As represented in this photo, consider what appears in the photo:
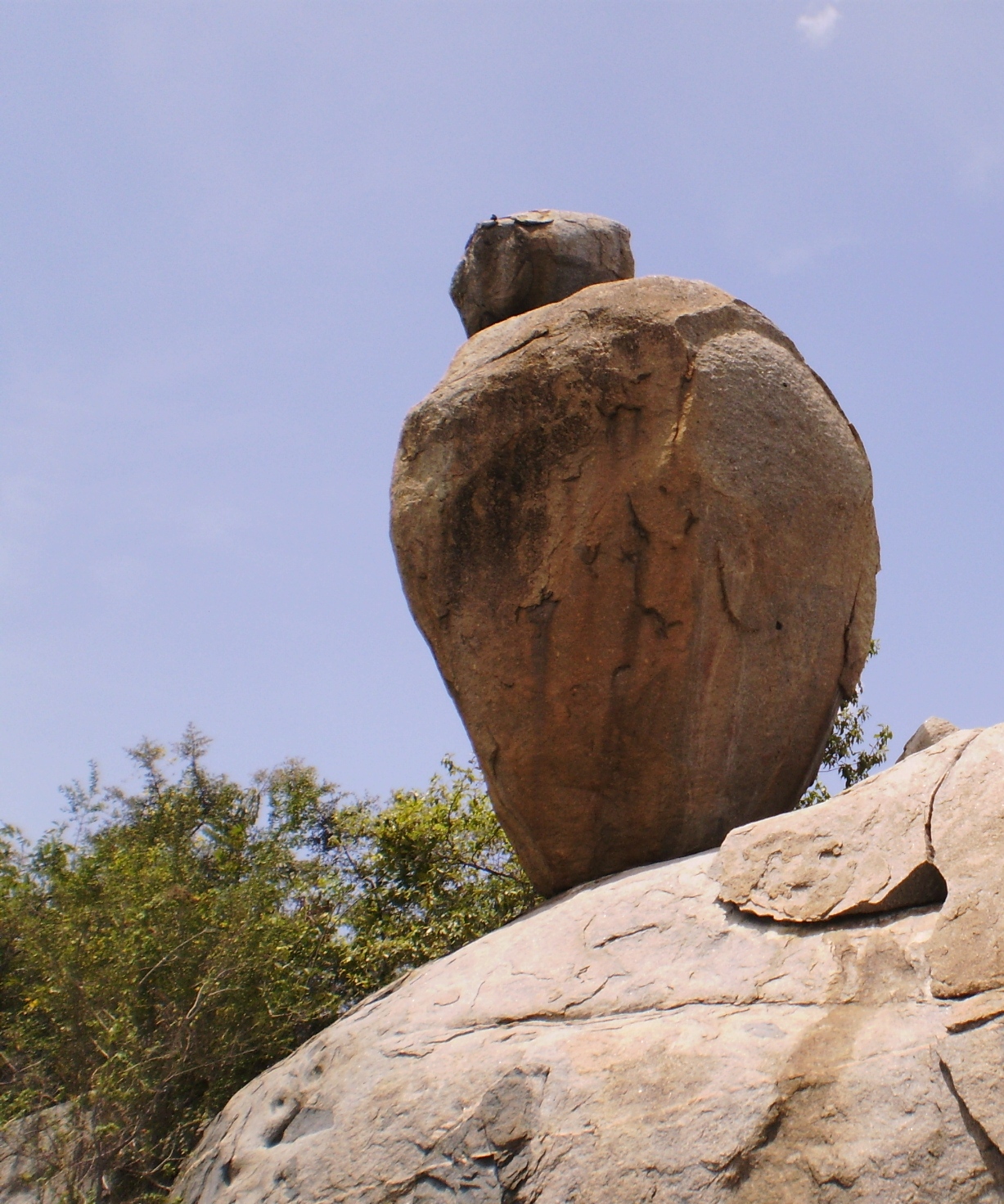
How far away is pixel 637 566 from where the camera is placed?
14.3 feet

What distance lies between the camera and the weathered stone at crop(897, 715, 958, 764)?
4.09 metres

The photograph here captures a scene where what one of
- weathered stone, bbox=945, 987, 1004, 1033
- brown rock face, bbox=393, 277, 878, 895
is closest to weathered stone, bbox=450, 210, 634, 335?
brown rock face, bbox=393, 277, 878, 895

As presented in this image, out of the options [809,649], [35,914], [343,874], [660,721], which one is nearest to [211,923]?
[35,914]

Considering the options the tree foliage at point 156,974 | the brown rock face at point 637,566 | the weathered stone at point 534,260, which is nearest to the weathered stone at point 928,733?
the brown rock face at point 637,566

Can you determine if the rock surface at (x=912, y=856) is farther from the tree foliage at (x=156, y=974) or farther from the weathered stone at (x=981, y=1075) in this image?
the tree foliage at (x=156, y=974)

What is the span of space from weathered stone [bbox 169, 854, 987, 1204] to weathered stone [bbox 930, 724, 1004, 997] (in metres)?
0.08

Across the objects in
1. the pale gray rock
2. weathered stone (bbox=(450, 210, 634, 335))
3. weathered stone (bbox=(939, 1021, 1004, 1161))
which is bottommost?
weathered stone (bbox=(939, 1021, 1004, 1161))

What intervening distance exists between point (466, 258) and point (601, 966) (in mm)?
3470

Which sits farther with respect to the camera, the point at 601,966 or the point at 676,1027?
the point at 601,966

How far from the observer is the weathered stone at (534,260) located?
17.4ft

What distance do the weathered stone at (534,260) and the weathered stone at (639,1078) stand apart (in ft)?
9.21

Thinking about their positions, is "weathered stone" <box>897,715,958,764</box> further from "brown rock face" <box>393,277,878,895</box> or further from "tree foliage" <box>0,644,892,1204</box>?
"tree foliage" <box>0,644,892,1204</box>

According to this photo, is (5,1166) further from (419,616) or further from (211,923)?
(419,616)

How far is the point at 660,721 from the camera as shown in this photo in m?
4.36
